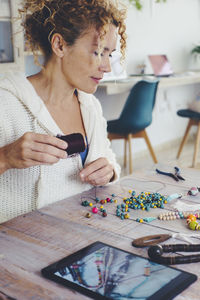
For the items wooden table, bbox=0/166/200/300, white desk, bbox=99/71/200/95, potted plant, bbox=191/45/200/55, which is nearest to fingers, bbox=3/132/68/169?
wooden table, bbox=0/166/200/300

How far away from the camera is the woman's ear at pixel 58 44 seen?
4.67ft

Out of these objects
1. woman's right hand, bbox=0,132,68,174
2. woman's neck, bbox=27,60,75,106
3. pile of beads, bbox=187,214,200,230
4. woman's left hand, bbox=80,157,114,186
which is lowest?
pile of beads, bbox=187,214,200,230

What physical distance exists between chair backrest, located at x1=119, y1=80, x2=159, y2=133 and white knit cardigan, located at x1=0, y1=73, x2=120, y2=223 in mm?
2218

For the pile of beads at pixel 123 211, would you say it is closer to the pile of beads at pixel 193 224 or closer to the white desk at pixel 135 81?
the pile of beads at pixel 193 224

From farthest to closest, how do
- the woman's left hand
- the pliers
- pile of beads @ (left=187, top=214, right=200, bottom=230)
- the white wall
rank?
the white wall < the pliers < the woman's left hand < pile of beads @ (left=187, top=214, right=200, bottom=230)

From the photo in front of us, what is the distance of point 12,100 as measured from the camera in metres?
1.42

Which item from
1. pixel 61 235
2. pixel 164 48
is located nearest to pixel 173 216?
pixel 61 235

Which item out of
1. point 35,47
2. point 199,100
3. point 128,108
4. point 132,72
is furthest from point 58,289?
point 132,72

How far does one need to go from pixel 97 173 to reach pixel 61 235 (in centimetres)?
38

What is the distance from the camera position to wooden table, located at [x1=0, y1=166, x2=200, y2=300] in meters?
0.80

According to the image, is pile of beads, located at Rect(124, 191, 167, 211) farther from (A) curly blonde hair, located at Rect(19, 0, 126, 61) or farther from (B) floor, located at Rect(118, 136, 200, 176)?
(B) floor, located at Rect(118, 136, 200, 176)

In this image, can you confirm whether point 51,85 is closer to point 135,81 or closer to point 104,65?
point 104,65

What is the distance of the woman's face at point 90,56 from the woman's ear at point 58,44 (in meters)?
0.02

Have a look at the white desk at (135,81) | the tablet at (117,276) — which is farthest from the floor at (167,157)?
the tablet at (117,276)
